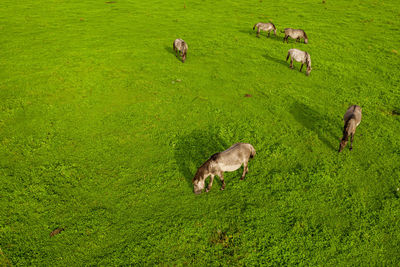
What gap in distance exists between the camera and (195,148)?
9.48 m

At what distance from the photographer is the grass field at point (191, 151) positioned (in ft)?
21.0

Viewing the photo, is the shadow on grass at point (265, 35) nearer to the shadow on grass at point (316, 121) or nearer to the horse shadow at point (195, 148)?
the shadow on grass at point (316, 121)

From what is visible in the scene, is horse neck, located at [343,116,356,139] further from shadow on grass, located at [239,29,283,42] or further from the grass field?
shadow on grass, located at [239,29,283,42]

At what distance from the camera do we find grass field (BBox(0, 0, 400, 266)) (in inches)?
252

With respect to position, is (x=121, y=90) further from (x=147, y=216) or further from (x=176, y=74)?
(x=147, y=216)

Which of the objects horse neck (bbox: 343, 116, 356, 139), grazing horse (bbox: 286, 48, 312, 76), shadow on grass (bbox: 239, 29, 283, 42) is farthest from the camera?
shadow on grass (bbox: 239, 29, 283, 42)

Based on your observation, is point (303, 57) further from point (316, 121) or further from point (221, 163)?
point (221, 163)

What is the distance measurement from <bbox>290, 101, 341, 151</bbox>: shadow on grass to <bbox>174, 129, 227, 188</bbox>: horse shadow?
14.4ft

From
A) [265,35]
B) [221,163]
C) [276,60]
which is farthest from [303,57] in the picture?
[221,163]

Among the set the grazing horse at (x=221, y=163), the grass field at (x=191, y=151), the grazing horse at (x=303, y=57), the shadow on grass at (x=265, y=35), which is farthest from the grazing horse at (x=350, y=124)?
the shadow on grass at (x=265, y=35)

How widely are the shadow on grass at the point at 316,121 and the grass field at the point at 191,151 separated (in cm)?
9

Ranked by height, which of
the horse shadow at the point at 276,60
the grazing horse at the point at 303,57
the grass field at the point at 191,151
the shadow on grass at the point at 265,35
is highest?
the shadow on grass at the point at 265,35

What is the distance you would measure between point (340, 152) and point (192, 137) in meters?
6.33

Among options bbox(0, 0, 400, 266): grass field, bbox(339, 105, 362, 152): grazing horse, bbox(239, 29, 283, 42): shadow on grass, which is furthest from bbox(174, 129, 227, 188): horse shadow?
bbox(239, 29, 283, 42): shadow on grass
